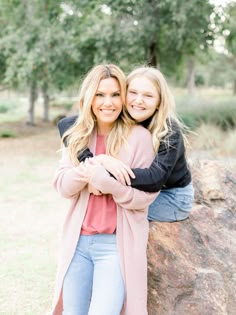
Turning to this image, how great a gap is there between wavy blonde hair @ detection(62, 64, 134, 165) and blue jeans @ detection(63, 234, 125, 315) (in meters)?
0.49

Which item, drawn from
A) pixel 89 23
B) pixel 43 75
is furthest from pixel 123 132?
pixel 43 75

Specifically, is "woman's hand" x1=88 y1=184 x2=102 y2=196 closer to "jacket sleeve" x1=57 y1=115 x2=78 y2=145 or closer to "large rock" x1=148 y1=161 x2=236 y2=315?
"jacket sleeve" x1=57 y1=115 x2=78 y2=145

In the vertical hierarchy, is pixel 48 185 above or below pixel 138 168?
below

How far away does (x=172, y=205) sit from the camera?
3139mm

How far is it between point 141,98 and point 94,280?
1.06 m

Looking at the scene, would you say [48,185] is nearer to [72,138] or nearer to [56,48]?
[56,48]

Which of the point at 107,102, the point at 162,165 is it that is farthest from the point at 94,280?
the point at 107,102

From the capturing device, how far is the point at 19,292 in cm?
465

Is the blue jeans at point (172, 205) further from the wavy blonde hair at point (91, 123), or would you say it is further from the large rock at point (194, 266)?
the wavy blonde hair at point (91, 123)

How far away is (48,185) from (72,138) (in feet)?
23.2

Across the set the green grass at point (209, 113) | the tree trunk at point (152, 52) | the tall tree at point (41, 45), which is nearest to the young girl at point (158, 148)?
the tall tree at point (41, 45)

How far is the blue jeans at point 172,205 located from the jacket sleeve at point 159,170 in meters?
0.29

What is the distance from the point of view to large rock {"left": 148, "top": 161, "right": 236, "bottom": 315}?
10.2 feet

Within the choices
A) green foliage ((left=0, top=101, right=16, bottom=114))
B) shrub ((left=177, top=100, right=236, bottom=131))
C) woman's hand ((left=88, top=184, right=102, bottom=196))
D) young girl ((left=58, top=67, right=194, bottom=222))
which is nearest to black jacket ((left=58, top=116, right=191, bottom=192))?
young girl ((left=58, top=67, right=194, bottom=222))
